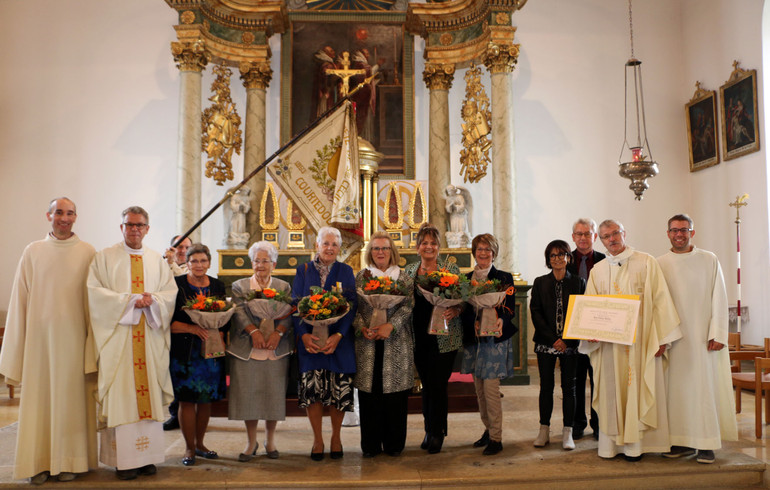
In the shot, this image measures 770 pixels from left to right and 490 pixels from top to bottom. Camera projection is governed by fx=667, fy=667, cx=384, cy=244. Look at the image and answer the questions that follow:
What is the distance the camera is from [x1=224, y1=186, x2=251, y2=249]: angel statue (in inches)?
380

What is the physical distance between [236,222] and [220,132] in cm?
146

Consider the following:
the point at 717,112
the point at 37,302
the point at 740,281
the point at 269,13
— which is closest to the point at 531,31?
the point at 717,112

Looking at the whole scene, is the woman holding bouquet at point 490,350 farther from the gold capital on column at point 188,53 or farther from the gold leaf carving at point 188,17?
the gold leaf carving at point 188,17

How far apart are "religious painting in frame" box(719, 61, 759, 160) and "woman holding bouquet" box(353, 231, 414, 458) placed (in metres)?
7.82

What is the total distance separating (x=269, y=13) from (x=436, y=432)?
25.8 feet

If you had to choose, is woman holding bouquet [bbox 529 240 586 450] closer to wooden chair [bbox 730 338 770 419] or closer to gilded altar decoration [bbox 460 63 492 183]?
wooden chair [bbox 730 338 770 419]

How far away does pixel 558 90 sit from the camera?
11922mm

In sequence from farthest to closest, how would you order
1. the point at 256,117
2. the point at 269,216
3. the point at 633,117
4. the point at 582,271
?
1. the point at 633,117
2. the point at 256,117
3. the point at 269,216
4. the point at 582,271

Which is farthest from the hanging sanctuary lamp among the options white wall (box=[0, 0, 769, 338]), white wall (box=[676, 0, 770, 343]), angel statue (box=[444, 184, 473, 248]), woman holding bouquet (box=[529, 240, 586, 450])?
woman holding bouquet (box=[529, 240, 586, 450])

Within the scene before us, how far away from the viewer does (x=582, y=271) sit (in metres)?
5.69

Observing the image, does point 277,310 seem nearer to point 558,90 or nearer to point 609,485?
point 609,485

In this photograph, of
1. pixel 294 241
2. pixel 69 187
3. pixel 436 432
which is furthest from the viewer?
pixel 69 187

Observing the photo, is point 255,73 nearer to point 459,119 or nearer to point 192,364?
point 459,119

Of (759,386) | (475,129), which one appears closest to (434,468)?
(759,386)
